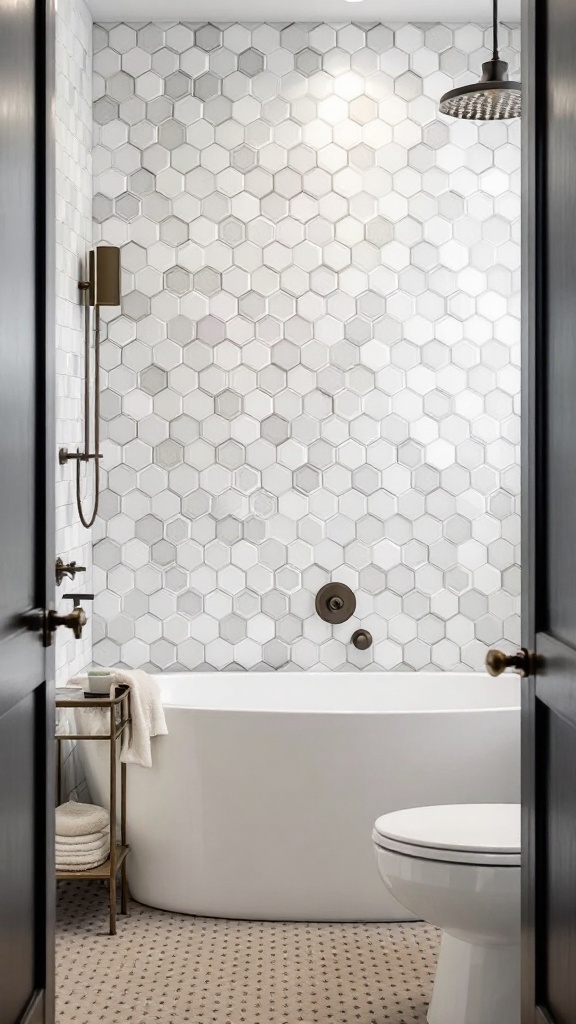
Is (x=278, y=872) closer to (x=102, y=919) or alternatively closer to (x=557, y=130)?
(x=102, y=919)

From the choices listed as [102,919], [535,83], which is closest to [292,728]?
[102,919]

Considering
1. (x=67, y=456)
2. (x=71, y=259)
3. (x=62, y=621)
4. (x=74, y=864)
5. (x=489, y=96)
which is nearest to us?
(x=62, y=621)

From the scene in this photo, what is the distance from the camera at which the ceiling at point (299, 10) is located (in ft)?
13.4

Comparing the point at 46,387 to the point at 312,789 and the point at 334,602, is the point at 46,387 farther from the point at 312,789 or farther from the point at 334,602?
the point at 334,602

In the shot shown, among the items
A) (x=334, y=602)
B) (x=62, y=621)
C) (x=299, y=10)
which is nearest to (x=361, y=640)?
(x=334, y=602)

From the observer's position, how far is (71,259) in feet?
12.6

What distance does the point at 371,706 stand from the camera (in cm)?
414

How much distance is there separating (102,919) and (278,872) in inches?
21.7

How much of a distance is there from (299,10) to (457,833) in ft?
10.0

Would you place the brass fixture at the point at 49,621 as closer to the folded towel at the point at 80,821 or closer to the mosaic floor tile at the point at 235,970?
the mosaic floor tile at the point at 235,970

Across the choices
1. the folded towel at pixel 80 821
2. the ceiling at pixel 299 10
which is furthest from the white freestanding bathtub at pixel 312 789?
the ceiling at pixel 299 10

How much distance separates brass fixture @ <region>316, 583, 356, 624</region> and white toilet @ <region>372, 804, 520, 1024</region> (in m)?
1.58

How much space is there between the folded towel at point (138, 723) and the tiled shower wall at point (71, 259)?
28 cm

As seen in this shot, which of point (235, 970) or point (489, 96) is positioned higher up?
point (489, 96)
